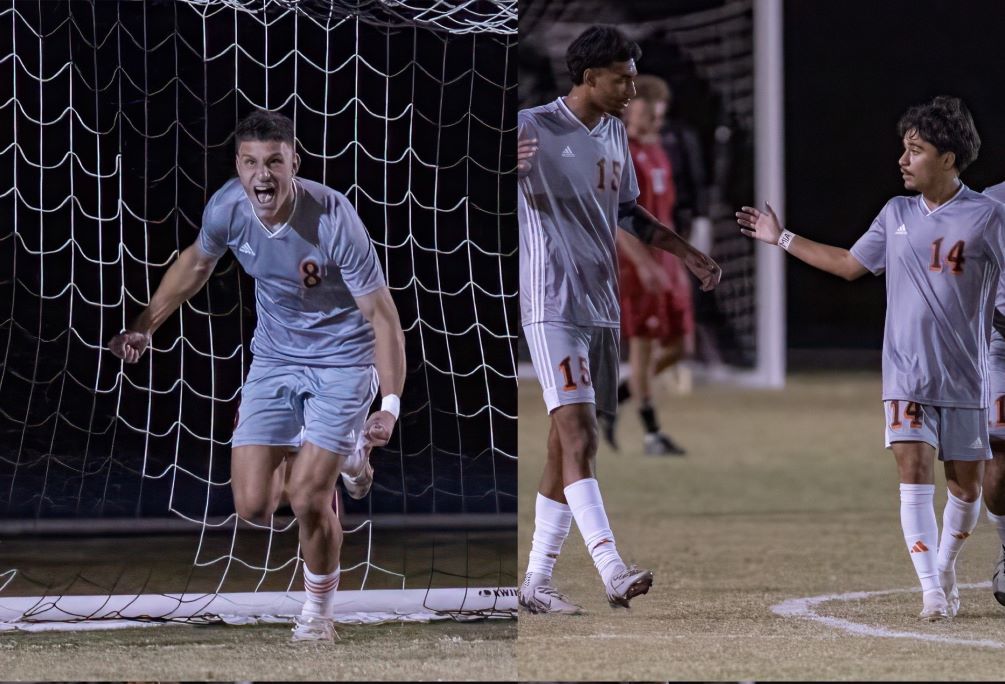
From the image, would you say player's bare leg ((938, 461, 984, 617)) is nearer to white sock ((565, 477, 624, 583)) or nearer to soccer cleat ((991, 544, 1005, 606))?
soccer cleat ((991, 544, 1005, 606))

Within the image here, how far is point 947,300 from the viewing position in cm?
412

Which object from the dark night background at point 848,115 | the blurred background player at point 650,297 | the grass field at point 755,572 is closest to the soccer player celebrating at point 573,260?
the grass field at point 755,572

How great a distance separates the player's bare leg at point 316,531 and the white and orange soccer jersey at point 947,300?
1599 millimetres

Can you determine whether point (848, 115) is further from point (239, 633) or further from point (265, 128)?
point (239, 633)

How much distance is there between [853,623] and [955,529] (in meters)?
0.43

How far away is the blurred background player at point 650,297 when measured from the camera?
24.8 ft

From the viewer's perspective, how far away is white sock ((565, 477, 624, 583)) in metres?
3.88

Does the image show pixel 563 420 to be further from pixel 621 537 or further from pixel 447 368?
pixel 621 537

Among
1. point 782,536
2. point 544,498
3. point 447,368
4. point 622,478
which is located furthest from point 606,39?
point 622,478

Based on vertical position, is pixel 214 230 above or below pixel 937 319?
above

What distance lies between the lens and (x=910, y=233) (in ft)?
13.6

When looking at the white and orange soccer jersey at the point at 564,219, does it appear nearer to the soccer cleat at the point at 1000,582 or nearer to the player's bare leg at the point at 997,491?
the player's bare leg at the point at 997,491

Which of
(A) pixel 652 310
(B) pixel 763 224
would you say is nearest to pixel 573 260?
(B) pixel 763 224

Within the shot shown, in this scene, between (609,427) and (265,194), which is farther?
(609,427)
